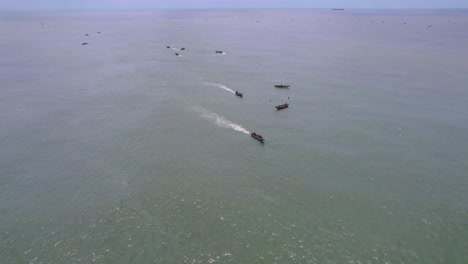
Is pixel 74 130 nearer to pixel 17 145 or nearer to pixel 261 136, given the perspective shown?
pixel 17 145

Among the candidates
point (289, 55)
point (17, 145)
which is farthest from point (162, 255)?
point (289, 55)

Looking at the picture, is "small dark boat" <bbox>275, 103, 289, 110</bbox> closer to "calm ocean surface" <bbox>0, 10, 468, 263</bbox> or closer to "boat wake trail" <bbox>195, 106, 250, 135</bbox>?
"calm ocean surface" <bbox>0, 10, 468, 263</bbox>

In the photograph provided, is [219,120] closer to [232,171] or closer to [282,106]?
[282,106]

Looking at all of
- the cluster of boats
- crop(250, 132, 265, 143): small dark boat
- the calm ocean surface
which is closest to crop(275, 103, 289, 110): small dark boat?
the cluster of boats

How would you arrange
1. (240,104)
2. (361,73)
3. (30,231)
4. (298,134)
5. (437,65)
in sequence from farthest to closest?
(437,65)
(361,73)
(240,104)
(298,134)
(30,231)

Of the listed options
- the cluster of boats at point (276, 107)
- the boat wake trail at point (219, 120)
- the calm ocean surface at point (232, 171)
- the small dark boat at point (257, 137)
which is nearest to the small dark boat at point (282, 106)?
the cluster of boats at point (276, 107)

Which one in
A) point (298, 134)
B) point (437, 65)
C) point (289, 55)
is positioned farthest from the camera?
point (289, 55)

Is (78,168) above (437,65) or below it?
below
